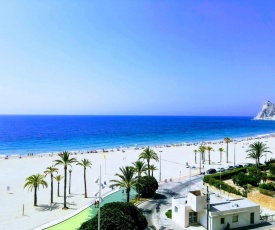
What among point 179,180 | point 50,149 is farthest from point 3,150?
point 179,180

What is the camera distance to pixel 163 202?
31.2 m

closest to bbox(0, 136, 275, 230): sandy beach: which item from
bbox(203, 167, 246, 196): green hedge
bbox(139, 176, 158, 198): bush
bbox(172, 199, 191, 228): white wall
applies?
bbox(203, 167, 246, 196): green hedge

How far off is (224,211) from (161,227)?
19.7 feet

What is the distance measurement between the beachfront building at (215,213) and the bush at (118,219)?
414 centimetres

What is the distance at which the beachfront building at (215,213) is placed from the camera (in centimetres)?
2358

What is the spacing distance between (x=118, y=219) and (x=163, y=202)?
41.5 feet

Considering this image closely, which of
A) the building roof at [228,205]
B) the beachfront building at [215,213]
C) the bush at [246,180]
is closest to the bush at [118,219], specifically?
the beachfront building at [215,213]

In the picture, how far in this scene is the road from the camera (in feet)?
82.4

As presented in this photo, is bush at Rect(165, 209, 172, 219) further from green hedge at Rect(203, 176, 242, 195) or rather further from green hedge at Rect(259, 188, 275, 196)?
green hedge at Rect(259, 188, 275, 196)

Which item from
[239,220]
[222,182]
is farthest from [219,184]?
[239,220]

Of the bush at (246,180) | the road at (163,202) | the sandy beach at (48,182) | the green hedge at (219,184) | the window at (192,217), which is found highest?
the bush at (246,180)

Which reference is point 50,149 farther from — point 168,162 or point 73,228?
point 73,228

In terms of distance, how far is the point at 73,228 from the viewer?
76.4 feet

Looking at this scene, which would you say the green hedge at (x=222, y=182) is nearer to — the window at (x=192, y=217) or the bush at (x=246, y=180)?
the bush at (x=246, y=180)
